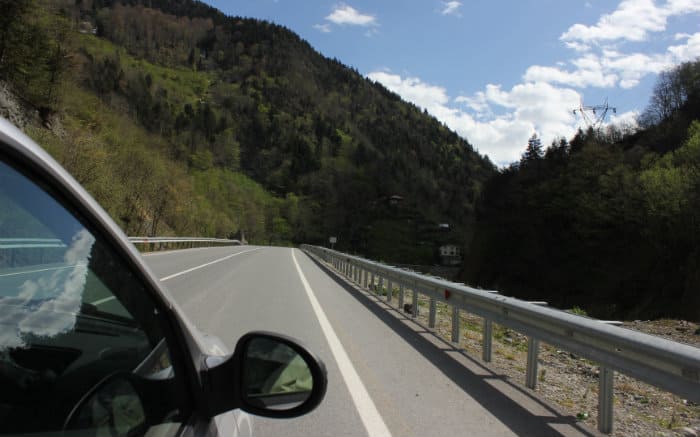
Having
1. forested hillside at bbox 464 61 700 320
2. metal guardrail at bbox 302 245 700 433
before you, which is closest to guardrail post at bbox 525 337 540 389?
metal guardrail at bbox 302 245 700 433

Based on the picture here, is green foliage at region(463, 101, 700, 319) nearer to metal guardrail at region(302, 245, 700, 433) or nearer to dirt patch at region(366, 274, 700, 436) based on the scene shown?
dirt patch at region(366, 274, 700, 436)

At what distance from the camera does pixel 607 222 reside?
6100 centimetres

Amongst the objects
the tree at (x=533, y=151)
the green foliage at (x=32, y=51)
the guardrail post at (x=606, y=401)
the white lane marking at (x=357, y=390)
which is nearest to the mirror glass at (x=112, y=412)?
the white lane marking at (x=357, y=390)

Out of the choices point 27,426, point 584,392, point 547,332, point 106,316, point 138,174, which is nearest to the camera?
point 27,426

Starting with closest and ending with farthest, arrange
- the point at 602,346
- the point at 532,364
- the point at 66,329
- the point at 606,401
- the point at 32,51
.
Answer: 1. the point at 66,329
2. the point at 606,401
3. the point at 602,346
4. the point at 532,364
5. the point at 32,51

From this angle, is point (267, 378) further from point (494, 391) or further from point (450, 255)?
point (450, 255)

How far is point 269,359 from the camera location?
1.95 metres

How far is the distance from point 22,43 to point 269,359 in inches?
1406

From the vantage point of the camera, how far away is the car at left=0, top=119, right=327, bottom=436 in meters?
1.38

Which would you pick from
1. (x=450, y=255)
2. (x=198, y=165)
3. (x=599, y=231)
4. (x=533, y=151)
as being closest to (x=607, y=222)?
(x=599, y=231)

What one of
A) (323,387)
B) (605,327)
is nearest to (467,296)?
(605,327)

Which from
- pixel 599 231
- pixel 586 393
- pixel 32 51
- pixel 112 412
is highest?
pixel 32 51

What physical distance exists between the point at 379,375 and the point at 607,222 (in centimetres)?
6155

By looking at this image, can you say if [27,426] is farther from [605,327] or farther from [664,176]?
[664,176]
